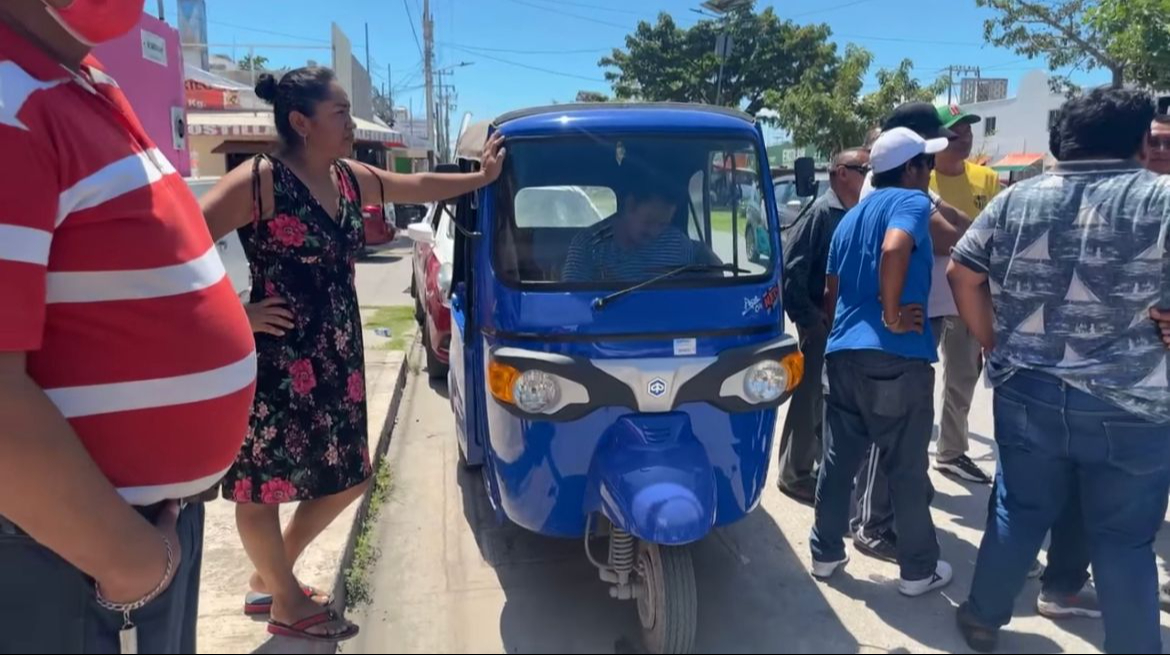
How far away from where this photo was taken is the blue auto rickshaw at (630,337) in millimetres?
2924

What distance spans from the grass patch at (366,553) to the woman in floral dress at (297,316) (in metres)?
0.52

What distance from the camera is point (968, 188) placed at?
4.75m

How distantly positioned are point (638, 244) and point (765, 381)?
72 cm

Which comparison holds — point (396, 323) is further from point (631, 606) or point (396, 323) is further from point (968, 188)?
point (631, 606)

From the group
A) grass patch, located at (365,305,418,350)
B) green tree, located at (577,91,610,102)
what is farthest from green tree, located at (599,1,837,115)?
green tree, located at (577,91,610,102)

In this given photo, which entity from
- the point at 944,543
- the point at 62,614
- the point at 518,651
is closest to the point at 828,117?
the point at 944,543

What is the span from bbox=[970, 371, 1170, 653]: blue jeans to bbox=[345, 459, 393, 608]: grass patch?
8.37 feet

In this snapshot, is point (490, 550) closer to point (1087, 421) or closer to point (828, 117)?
point (1087, 421)

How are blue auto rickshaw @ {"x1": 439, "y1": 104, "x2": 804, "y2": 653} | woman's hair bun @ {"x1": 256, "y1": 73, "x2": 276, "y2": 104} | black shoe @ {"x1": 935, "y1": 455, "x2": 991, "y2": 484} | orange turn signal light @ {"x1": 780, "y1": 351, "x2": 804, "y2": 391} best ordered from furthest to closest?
1. black shoe @ {"x1": 935, "y1": 455, "x2": 991, "y2": 484}
2. orange turn signal light @ {"x1": 780, "y1": 351, "x2": 804, "y2": 391}
3. blue auto rickshaw @ {"x1": 439, "y1": 104, "x2": 804, "y2": 653}
4. woman's hair bun @ {"x1": 256, "y1": 73, "x2": 276, "y2": 104}

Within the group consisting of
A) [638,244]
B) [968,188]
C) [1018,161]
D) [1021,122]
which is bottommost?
[638,244]

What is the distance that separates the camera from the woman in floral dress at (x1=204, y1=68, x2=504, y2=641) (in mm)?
2660

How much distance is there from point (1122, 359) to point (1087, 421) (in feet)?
0.74

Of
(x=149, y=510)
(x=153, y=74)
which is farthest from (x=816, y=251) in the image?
(x=153, y=74)

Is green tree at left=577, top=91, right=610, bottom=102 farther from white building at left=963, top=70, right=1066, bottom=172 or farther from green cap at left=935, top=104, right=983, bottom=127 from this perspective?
white building at left=963, top=70, right=1066, bottom=172
